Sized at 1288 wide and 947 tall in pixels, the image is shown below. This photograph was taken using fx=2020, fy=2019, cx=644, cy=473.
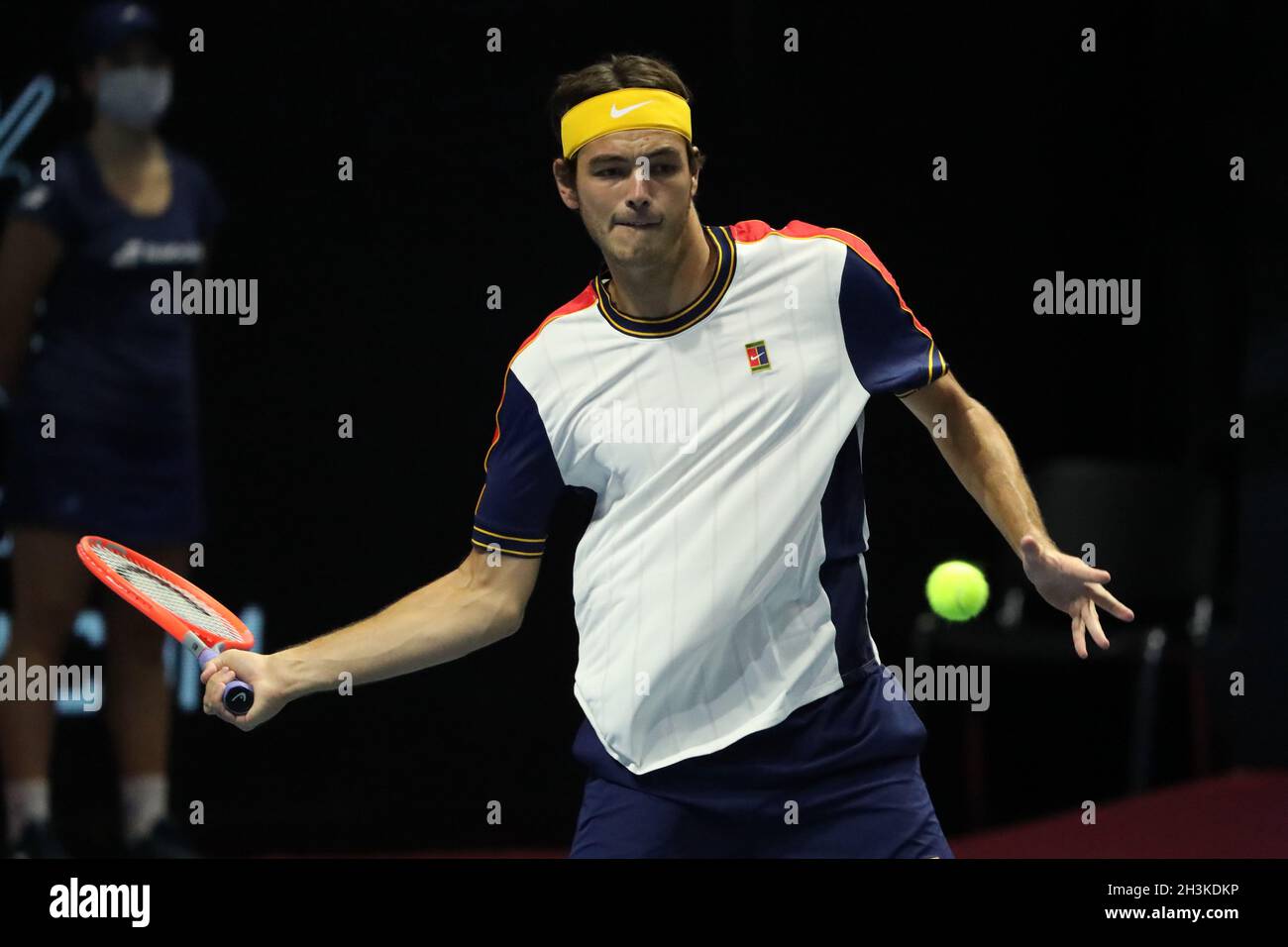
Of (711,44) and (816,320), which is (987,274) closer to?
(711,44)

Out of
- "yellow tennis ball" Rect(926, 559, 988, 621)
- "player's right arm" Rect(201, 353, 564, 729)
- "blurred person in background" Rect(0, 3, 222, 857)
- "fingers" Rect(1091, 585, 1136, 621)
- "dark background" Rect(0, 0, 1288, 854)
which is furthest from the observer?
"dark background" Rect(0, 0, 1288, 854)

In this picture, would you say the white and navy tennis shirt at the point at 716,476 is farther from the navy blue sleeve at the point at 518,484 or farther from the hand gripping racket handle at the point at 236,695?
the hand gripping racket handle at the point at 236,695

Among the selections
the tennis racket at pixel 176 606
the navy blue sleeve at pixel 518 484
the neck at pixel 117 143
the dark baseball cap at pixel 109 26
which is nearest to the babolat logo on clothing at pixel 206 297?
the neck at pixel 117 143

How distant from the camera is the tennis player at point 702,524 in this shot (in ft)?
9.62

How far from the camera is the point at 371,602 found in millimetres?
4828

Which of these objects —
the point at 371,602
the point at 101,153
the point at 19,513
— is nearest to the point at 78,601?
the point at 19,513

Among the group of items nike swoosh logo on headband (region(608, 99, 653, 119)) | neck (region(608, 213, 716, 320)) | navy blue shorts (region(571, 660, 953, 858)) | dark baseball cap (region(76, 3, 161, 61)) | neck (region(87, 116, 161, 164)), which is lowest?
navy blue shorts (region(571, 660, 953, 858))

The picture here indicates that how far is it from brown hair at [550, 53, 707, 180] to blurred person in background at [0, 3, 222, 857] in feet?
5.44

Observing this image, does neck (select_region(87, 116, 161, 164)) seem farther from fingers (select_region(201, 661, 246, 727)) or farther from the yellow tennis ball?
the yellow tennis ball

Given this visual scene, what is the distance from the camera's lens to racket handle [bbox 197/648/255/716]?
2889mm
